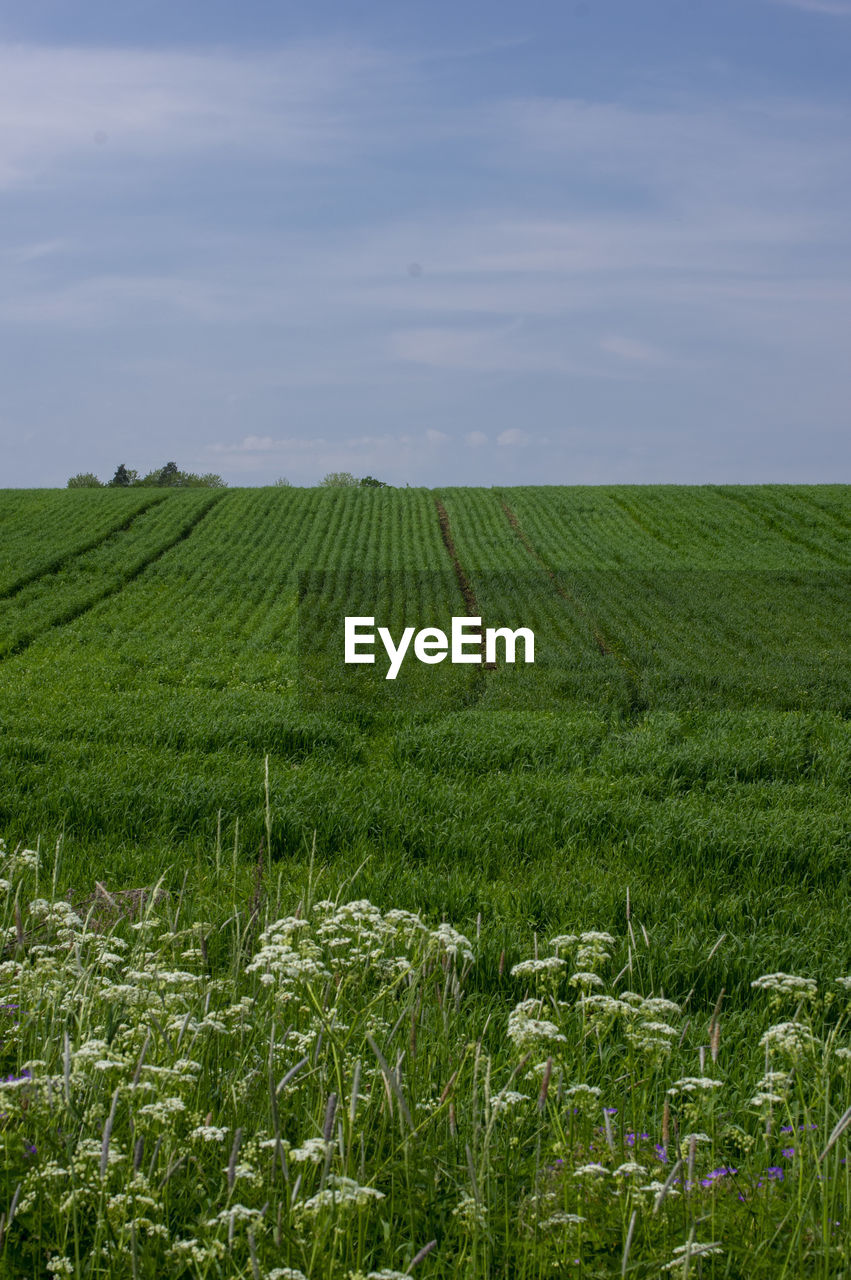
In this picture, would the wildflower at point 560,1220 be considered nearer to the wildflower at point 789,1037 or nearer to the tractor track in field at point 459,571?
the wildflower at point 789,1037

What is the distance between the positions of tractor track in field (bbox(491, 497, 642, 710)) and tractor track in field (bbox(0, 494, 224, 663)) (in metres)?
16.5

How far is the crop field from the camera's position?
2.65m

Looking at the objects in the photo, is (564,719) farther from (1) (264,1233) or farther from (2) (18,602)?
(2) (18,602)

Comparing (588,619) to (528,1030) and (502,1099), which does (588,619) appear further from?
(502,1099)

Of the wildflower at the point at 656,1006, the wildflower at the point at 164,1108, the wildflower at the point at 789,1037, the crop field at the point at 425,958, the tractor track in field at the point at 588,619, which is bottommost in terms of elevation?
the crop field at the point at 425,958

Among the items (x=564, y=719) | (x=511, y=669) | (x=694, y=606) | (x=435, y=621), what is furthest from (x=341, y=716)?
(x=694, y=606)

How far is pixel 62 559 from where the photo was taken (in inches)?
1561

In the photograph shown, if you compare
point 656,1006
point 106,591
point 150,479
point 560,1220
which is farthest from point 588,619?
point 150,479

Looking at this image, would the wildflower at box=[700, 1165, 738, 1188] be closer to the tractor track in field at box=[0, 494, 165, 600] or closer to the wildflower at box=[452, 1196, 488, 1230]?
the wildflower at box=[452, 1196, 488, 1230]

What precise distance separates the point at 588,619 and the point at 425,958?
89.3 feet

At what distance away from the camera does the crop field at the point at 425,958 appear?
265cm

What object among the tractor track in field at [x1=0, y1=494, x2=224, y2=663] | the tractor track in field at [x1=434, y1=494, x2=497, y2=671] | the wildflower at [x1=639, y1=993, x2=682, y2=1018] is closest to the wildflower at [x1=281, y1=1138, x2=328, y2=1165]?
the wildflower at [x1=639, y1=993, x2=682, y2=1018]

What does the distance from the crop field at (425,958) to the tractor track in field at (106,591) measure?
45cm

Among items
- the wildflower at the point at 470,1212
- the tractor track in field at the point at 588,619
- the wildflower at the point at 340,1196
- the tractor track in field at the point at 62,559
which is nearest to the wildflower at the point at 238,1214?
the wildflower at the point at 340,1196
